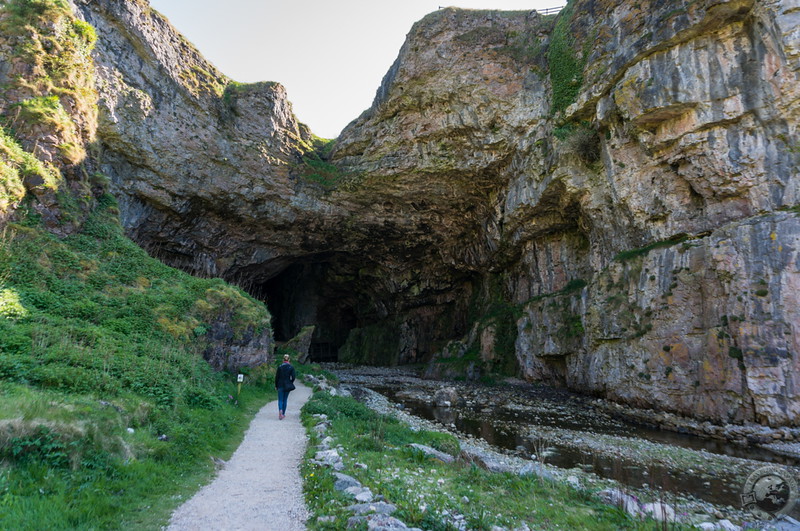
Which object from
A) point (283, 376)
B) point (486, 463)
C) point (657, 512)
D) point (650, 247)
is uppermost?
point (650, 247)

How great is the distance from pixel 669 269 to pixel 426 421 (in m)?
12.1

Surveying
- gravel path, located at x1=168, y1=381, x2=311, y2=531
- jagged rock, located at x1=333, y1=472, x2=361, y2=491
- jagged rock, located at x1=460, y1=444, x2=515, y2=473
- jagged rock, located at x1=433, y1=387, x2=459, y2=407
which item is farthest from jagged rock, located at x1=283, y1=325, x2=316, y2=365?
jagged rock, located at x1=333, y1=472, x2=361, y2=491

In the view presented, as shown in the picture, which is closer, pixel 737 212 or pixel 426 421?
pixel 426 421

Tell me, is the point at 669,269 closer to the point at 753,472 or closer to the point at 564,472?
the point at 753,472

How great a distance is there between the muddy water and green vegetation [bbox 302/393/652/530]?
1208 millimetres

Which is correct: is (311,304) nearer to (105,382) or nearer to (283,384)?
(283,384)

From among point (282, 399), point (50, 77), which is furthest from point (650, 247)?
point (50, 77)

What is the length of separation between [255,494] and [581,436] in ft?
36.5

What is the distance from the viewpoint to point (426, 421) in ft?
48.1

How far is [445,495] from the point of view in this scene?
18.2ft

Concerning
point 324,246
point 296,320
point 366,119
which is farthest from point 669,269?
point 296,320

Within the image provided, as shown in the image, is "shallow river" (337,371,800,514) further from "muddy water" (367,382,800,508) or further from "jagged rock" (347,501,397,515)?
"jagged rock" (347,501,397,515)

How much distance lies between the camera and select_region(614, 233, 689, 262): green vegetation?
1705 cm

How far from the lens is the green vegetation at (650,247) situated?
1705cm
